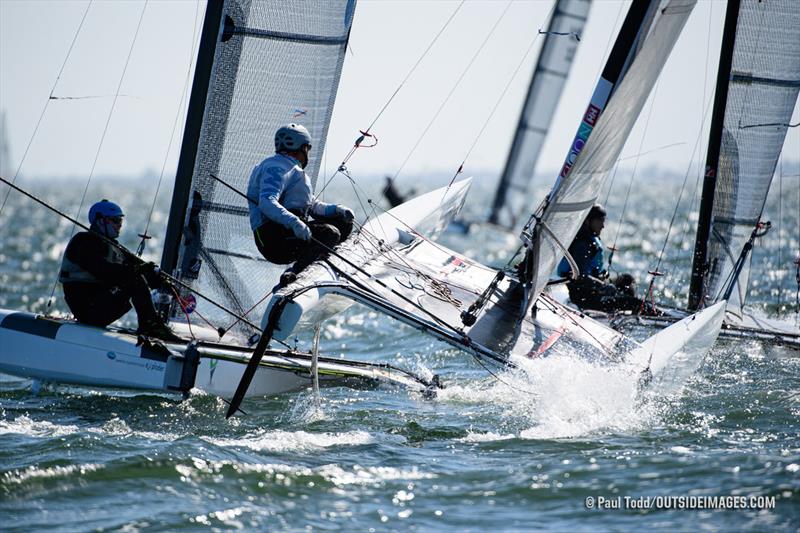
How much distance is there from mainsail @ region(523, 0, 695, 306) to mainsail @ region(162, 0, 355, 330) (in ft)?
6.53

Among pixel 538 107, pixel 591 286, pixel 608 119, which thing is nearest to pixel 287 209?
pixel 608 119

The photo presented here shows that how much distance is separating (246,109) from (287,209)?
44.8 inches

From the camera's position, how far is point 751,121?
9.67 m

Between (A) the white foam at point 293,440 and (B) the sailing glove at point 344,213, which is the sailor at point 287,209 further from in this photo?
(A) the white foam at point 293,440

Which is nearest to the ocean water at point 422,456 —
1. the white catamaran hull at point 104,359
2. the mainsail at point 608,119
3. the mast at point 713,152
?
the white catamaran hull at point 104,359

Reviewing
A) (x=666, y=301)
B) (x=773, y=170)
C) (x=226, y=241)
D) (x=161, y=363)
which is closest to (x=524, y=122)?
(x=666, y=301)

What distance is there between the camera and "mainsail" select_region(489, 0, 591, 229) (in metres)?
19.4

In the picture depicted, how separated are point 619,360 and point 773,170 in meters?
4.27

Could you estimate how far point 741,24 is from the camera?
9.34 m

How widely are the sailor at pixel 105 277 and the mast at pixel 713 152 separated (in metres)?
5.36

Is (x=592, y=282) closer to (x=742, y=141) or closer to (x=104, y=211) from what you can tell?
(x=742, y=141)

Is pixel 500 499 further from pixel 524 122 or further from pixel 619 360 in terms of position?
pixel 524 122

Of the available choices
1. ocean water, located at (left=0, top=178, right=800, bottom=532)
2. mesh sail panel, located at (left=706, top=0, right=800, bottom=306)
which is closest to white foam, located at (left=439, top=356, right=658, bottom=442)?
ocean water, located at (left=0, top=178, right=800, bottom=532)

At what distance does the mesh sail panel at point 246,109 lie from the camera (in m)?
7.17
